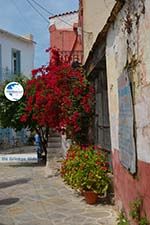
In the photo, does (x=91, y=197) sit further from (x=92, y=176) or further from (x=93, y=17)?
(x=93, y=17)

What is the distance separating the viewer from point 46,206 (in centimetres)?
941

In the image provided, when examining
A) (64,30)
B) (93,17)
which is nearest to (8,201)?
(93,17)

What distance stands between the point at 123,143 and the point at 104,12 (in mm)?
7839

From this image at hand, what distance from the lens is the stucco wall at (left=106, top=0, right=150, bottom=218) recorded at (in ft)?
16.5

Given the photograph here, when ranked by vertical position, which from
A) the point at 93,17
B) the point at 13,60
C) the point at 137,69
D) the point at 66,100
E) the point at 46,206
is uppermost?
the point at 13,60

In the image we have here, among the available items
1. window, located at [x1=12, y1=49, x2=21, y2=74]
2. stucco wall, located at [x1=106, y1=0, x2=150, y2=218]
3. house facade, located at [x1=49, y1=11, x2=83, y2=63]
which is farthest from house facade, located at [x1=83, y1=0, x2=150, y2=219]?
window, located at [x1=12, y1=49, x2=21, y2=74]

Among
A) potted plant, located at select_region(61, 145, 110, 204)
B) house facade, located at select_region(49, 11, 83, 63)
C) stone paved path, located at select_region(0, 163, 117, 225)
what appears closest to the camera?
stone paved path, located at select_region(0, 163, 117, 225)

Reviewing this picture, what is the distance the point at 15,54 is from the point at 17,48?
476 millimetres

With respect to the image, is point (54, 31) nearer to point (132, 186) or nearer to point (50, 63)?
point (50, 63)

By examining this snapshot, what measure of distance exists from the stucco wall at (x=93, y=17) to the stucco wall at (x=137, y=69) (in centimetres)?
636

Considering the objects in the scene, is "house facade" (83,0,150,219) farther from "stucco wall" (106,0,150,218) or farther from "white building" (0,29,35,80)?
"white building" (0,29,35,80)

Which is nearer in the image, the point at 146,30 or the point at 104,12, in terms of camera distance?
the point at 146,30

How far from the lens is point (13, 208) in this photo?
9242mm

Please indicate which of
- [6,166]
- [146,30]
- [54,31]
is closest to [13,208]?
[146,30]
